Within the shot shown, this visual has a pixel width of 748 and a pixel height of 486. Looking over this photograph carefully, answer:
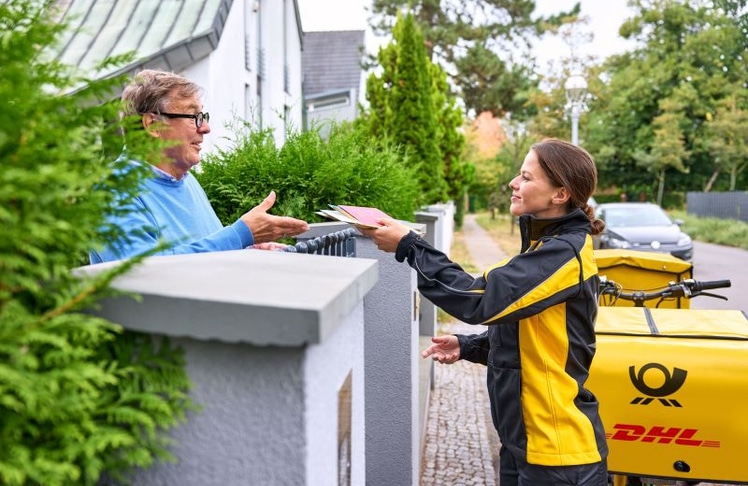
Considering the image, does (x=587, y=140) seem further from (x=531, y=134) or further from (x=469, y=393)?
(x=469, y=393)

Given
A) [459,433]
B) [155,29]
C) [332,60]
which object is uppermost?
[332,60]

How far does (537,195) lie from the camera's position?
2588 mm

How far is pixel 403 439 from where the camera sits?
3.66 m

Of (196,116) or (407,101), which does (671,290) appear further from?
(407,101)

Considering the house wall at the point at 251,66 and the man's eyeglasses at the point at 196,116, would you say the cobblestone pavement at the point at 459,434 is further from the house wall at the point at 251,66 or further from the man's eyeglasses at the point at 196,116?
the house wall at the point at 251,66

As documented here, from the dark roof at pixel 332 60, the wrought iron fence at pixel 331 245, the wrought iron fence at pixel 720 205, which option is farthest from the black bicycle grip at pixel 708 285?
the wrought iron fence at pixel 720 205

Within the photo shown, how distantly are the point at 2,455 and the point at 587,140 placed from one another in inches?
1966

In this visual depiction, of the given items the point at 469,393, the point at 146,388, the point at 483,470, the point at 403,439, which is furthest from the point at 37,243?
the point at 469,393

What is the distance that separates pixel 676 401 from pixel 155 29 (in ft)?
34.7

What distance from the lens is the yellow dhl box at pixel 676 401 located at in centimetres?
310

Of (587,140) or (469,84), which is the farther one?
(587,140)

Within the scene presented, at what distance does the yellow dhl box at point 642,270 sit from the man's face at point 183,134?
9.89 ft

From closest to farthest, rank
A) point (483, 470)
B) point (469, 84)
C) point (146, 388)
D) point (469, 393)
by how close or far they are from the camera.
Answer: point (146, 388), point (483, 470), point (469, 393), point (469, 84)

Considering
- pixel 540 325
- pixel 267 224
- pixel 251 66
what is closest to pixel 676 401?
pixel 540 325
